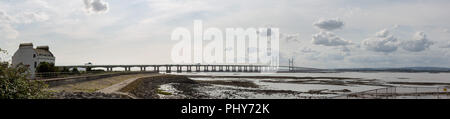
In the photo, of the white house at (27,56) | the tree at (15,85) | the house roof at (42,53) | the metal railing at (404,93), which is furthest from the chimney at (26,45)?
the metal railing at (404,93)

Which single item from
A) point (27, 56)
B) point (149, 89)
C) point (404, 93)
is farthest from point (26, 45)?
point (404, 93)

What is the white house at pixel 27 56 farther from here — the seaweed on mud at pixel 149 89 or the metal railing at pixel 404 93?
the metal railing at pixel 404 93

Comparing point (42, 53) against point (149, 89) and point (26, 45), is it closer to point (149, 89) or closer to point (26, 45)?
point (26, 45)

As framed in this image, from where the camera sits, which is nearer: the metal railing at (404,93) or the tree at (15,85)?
the tree at (15,85)

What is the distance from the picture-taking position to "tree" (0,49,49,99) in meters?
12.2

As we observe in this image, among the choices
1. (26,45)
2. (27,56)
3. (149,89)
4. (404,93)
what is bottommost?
(149,89)

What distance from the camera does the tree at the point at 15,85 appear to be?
1218cm

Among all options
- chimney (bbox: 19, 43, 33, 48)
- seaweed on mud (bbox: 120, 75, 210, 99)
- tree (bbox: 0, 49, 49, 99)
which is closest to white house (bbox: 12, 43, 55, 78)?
chimney (bbox: 19, 43, 33, 48)

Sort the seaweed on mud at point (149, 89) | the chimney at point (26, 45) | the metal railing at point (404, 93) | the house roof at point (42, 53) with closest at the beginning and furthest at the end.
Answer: the metal railing at point (404, 93) < the seaweed on mud at point (149, 89) < the chimney at point (26, 45) < the house roof at point (42, 53)

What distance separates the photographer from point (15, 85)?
42.0 ft
